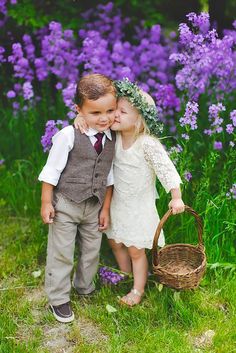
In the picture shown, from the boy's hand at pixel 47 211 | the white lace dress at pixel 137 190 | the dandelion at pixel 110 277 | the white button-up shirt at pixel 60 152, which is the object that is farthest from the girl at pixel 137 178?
the boy's hand at pixel 47 211

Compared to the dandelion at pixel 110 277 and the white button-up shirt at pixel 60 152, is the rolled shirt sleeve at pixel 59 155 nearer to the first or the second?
the white button-up shirt at pixel 60 152

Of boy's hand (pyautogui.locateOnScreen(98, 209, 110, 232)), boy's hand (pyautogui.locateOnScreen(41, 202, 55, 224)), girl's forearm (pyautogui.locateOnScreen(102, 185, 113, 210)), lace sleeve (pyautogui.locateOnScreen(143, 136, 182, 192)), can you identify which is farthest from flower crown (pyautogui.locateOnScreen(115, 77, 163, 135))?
boy's hand (pyautogui.locateOnScreen(41, 202, 55, 224))

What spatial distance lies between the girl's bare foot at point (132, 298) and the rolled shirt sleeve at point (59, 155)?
2.88 ft

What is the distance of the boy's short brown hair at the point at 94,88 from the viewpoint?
9.77 feet

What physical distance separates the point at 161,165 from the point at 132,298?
2.87 ft

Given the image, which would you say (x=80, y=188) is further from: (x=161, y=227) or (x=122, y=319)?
(x=122, y=319)

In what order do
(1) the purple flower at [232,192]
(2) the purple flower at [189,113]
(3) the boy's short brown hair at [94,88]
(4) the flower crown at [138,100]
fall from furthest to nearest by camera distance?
1. (1) the purple flower at [232,192]
2. (2) the purple flower at [189,113]
3. (4) the flower crown at [138,100]
4. (3) the boy's short brown hair at [94,88]

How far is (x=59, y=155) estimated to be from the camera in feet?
10.0

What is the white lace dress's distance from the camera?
3180 millimetres

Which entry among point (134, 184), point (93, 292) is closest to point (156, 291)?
point (93, 292)

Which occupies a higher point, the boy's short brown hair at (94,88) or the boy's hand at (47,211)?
the boy's short brown hair at (94,88)

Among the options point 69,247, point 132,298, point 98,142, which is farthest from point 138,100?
point 132,298

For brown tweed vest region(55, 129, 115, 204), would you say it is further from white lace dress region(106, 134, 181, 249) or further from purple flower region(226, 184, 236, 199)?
purple flower region(226, 184, 236, 199)

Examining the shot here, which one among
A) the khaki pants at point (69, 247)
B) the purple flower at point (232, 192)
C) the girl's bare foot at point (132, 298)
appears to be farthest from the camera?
the purple flower at point (232, 192)
